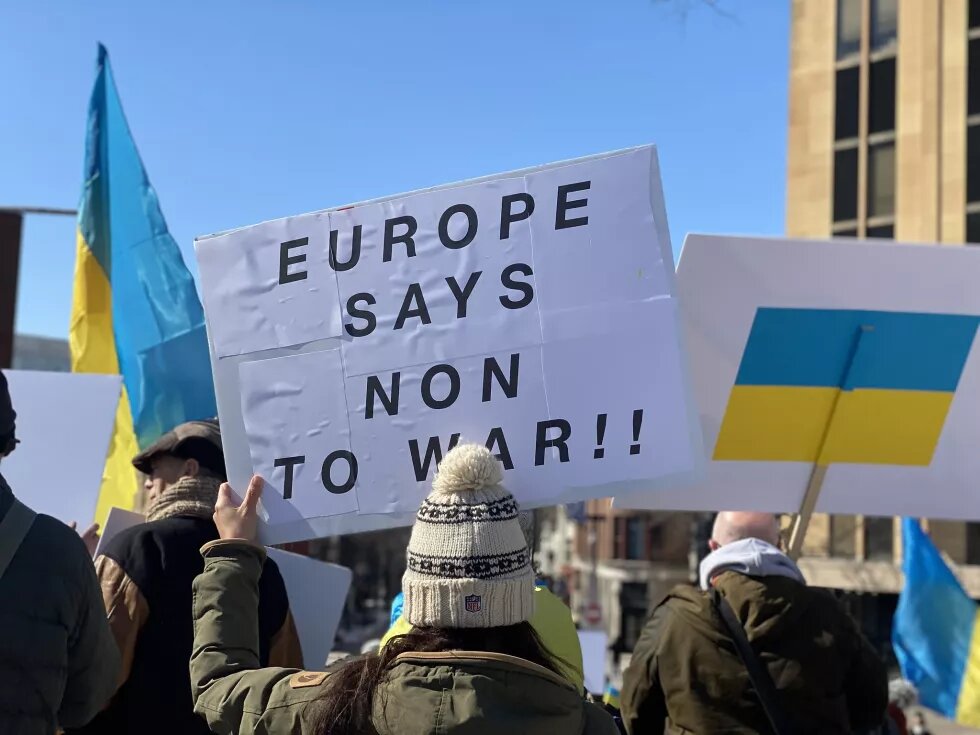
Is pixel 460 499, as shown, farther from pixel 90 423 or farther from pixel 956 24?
pixel 956 24

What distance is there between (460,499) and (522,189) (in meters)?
0.89

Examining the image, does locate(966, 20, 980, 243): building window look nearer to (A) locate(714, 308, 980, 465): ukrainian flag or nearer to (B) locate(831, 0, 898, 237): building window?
(B) locate(831, 0, 898, 237): building window

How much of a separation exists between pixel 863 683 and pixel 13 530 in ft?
7.76

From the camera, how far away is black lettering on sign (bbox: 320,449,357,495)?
2.47 m

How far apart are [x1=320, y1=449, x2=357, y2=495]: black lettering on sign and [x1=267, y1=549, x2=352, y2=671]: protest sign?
101 centimetres

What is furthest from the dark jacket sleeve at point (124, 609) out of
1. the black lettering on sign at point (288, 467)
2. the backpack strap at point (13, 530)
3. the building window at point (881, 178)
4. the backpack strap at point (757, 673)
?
the building window at point (881, 178)

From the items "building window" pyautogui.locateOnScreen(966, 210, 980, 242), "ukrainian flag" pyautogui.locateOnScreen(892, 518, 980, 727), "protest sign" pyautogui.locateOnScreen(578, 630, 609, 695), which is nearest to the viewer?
"ukrainian flag" pyautogui.locateOnScreen(892, 518, 980, 727)

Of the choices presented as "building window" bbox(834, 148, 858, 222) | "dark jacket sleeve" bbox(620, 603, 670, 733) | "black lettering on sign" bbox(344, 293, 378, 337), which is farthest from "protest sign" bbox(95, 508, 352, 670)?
"building window" bbox(834, 148, 858, 222)

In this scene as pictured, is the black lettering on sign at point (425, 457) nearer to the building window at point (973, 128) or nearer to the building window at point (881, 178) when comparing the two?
the building window at point (973, 128)

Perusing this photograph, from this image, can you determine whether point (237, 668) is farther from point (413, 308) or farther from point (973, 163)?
point (973, 163)

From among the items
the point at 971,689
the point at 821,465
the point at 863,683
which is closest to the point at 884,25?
the point at 971,689

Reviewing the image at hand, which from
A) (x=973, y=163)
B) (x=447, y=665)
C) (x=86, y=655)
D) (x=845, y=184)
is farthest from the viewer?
(x=845, y=184)

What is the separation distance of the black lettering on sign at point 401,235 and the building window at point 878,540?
30695 millimetres

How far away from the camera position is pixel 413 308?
2512mm
